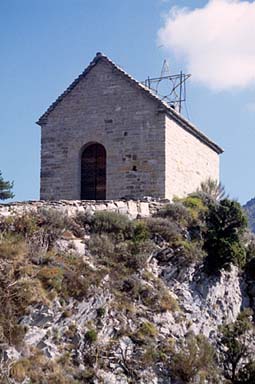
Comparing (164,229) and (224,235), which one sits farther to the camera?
(224,235)

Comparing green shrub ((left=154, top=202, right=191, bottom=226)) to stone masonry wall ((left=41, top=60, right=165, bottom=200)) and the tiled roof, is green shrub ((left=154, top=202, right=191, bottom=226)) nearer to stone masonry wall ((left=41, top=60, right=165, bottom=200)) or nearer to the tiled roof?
stone masonry wall ((left=41, top=60, right=165, bottom=200))

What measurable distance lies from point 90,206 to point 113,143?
15.6 feet

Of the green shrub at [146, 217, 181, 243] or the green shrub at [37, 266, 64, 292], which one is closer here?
the green shrub at [37, 266, 64, 292]

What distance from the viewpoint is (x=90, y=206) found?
2033 cm

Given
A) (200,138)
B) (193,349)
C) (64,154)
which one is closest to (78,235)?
(193,349)

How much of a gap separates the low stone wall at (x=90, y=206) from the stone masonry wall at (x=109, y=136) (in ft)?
6.22

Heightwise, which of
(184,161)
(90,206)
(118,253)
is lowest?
(118,253)

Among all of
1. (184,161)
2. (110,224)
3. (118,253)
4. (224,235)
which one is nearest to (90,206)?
(110,224)

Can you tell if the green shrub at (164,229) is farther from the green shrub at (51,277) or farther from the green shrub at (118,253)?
the green shrub at (51,277)

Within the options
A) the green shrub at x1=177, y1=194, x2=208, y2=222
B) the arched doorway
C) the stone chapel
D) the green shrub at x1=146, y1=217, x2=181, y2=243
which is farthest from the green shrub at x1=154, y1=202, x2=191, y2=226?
the arched doorway

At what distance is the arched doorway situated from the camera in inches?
981

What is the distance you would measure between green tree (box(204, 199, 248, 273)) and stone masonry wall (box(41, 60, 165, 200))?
100 inches

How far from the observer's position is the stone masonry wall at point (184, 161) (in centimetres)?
2386

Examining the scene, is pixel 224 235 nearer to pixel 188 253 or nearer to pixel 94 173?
pixel 188 253
